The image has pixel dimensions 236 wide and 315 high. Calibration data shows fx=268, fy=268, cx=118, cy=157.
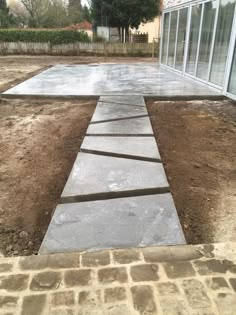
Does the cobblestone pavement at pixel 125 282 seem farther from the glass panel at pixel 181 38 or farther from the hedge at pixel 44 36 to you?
the hedge at pixel 44 36

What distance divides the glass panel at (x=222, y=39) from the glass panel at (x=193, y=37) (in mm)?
1173

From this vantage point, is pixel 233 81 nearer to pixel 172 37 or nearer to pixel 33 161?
pixel 33 161

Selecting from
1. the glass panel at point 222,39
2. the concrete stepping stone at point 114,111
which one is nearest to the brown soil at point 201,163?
the concrete stepping stone at point 114,111

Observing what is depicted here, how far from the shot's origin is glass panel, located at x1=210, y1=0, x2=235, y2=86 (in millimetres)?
5270

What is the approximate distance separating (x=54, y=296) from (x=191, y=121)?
11.2 ft

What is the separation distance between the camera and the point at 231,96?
5.34 m

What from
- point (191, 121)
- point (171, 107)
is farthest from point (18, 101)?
point (191, 121)

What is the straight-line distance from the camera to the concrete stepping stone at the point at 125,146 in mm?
2877

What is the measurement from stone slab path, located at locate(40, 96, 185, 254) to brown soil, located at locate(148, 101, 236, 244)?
172 mm

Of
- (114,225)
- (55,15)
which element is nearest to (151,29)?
(55,15)

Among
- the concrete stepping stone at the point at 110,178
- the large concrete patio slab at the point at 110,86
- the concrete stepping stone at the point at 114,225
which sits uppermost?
the large concrete patio slab at the point at 110,86

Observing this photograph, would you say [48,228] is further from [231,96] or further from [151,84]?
[151,84]

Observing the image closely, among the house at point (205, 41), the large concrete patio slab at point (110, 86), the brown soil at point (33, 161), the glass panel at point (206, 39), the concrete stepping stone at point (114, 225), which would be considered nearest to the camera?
the concrete stepping stone at point (114, 225)

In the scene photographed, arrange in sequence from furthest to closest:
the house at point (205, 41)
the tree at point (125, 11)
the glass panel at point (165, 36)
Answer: the tree at point (125, 11)
the glass panel at point (165, 36)
the house at point (205, 41)
